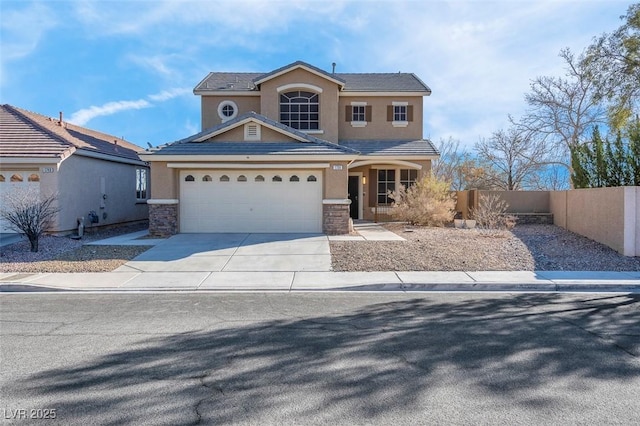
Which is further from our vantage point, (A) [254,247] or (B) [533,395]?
(A) [254,247]

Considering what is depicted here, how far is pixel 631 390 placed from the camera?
4.17 m

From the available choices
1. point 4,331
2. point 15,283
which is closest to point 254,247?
point 15,283

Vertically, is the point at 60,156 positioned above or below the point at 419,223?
above

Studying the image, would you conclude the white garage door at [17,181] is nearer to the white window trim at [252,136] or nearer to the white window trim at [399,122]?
the white window trim at [252,136]

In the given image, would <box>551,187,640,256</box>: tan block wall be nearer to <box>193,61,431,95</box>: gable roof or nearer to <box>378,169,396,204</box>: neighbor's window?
<box>378,169,396,204</box>: neighbor's window

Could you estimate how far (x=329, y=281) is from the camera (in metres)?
9.41

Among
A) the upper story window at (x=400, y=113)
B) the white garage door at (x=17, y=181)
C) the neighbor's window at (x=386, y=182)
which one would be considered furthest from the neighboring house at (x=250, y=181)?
the upper story window at (x=400, y=113)

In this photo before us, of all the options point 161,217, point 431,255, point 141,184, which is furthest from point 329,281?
point 141,184

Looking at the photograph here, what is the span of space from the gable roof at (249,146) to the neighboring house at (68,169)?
3.50 m

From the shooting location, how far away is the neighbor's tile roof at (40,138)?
15688 millimetres

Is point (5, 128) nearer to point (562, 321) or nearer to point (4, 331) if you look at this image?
point (4, 331)

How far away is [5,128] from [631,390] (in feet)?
70.4

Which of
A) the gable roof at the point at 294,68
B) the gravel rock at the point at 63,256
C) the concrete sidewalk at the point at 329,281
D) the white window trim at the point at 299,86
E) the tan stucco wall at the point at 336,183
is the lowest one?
the concrete sidewalk at the point at 329,281

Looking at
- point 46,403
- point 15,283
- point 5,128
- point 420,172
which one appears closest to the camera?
point 46,403
